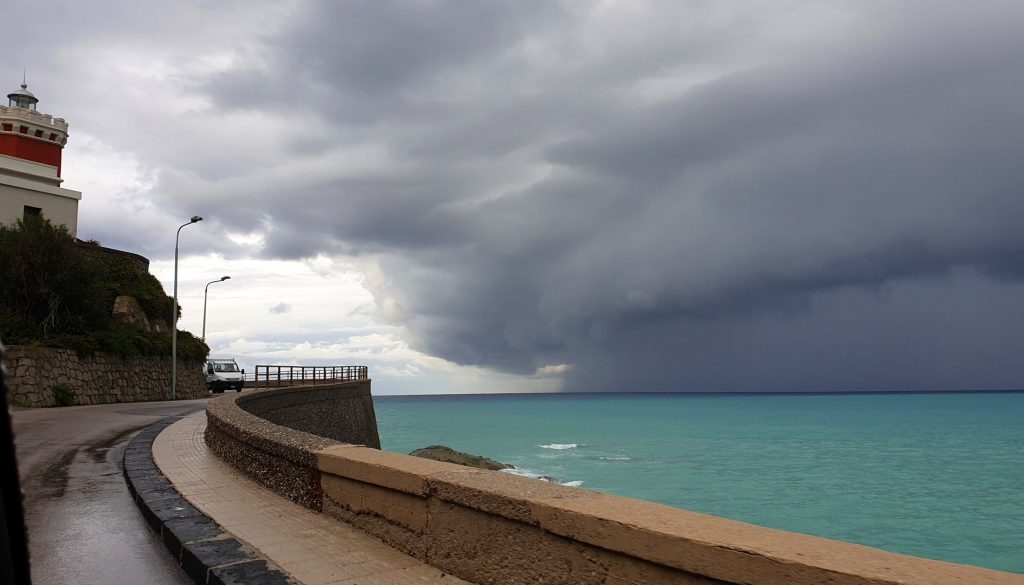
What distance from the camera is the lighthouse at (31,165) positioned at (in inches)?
1513

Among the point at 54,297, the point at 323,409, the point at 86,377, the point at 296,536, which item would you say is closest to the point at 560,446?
the point at 323,409

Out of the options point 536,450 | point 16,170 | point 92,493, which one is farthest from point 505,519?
point 536,450

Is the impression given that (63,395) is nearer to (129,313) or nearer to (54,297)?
(54,297)

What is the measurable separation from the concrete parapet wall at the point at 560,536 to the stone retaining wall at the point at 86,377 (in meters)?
21.4

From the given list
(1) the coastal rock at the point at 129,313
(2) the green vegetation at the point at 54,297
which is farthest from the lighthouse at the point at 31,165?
(2) the green vegetation at the point at 54,297

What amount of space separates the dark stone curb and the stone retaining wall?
17.8 m

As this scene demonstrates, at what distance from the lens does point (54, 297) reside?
29438 millimetres

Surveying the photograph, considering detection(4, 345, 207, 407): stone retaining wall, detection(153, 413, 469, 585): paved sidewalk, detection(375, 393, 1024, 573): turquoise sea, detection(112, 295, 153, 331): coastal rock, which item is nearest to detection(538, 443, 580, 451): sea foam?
detection(375, 393, 1024, 573): turquoise sea

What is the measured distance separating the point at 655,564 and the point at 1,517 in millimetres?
2651

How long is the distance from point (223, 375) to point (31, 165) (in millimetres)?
16745

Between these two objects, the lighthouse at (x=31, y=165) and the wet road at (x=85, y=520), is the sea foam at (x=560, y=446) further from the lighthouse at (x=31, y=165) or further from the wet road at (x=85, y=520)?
the wet road at (x=85, y=520)

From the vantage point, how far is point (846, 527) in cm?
3331

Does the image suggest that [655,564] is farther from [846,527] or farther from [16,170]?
[16,170]

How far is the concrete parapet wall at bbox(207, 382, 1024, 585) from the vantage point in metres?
2.69
